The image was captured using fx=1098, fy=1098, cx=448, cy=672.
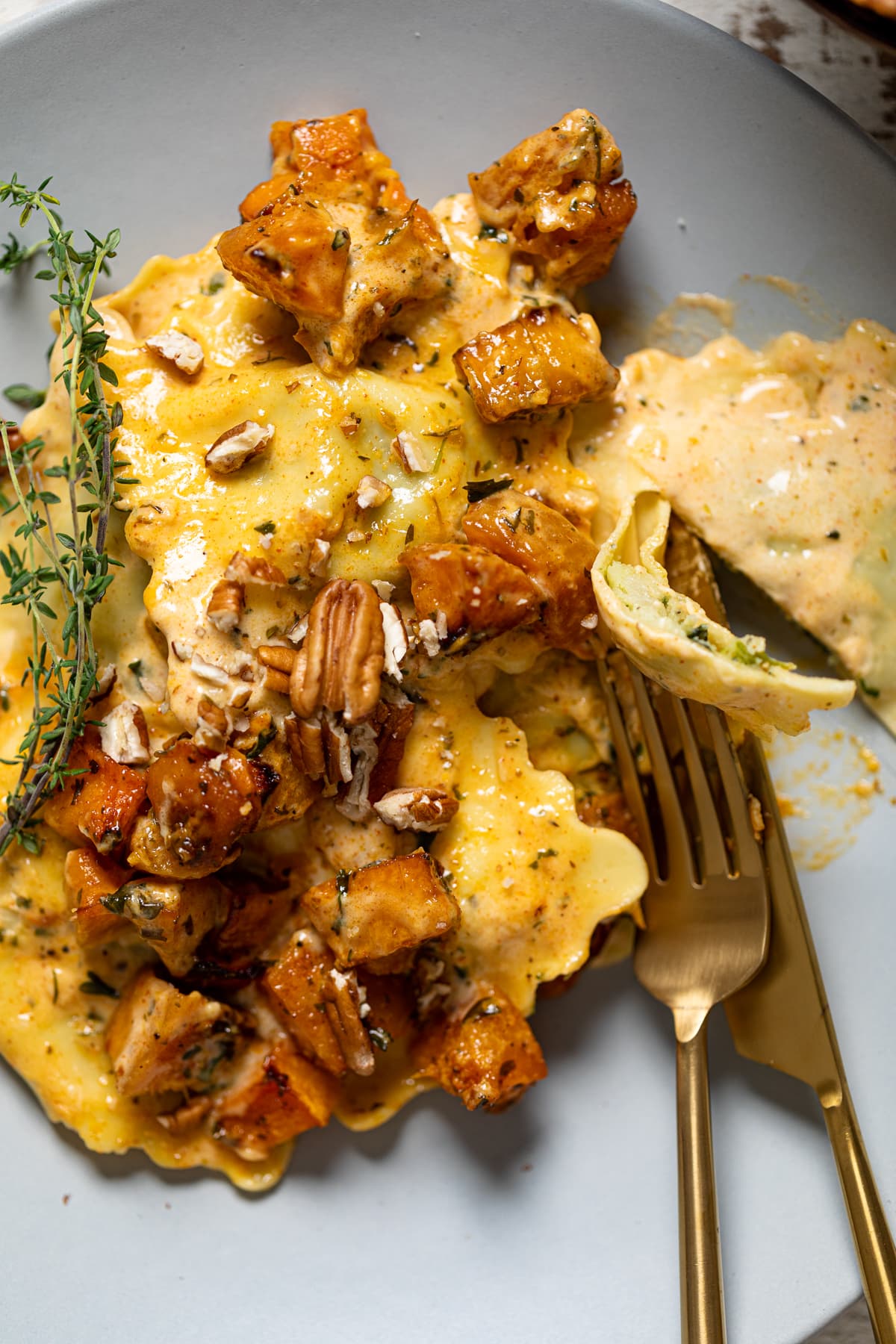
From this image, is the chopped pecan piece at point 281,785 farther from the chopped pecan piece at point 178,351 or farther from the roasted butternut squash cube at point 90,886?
the chopped pecan piece at point 178,351

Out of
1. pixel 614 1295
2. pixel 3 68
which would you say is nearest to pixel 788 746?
pixel 614 1295

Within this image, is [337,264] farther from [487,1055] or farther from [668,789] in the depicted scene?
[487,1055]

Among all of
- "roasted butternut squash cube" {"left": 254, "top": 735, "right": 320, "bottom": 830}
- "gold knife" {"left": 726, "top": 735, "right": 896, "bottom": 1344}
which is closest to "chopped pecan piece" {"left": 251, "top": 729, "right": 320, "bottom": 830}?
"roasted butternut squash cube" {"left": 254, "top": 735, "right": 320, "bottom": 830}

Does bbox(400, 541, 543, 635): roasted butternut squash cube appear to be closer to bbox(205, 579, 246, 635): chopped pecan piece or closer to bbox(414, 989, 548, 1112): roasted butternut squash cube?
bbox(205, 579, 246, 635): chopped pecan piece

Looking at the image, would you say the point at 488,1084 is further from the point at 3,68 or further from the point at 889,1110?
the point at 3,68

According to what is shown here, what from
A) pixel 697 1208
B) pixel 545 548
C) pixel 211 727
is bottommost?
pixel 697 1208

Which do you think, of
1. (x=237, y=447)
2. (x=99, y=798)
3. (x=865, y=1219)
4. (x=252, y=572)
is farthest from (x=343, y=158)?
(x=865, y=1219)
